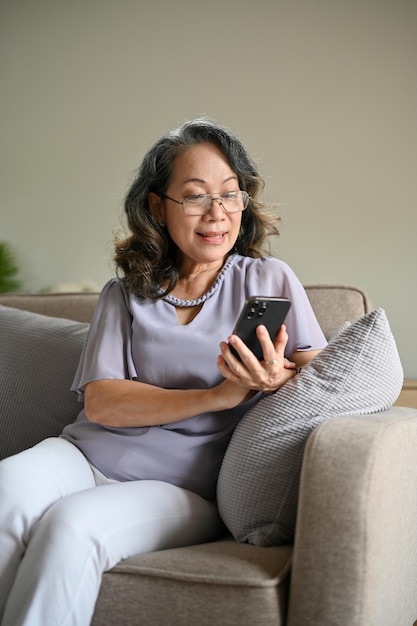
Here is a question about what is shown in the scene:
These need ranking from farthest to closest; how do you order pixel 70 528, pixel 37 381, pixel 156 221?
1. pixel 37 381
2. pixel 156 221
3. pixel 70 528

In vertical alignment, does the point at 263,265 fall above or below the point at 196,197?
below

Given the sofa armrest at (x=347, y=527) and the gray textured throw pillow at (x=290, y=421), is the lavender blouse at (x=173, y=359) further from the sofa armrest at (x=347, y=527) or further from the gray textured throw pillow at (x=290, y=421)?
the sofa armrest at (x=347, y=527)

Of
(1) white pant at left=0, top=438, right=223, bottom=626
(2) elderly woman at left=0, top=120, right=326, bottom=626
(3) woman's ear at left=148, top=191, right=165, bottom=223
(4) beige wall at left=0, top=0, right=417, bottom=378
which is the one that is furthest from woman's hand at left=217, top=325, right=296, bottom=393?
(4) beige wall at left=0, top=0, right=417, bottom=378

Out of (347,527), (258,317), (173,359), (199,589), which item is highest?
(258,317)

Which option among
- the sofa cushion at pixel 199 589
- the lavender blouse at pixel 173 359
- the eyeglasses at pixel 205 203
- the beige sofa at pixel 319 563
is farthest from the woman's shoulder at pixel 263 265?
the sofa cushion at pixel 199 589

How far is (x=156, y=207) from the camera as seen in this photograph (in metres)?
2.02

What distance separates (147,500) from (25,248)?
296 centimetres

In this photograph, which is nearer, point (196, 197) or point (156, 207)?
point (196, 197)

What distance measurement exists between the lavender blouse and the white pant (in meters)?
0.05

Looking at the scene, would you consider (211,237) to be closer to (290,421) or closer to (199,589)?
(290,421)

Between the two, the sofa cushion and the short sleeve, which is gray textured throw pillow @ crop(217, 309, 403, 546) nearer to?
the sofa cushion

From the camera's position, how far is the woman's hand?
159cm

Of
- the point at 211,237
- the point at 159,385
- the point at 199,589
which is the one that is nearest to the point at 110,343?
the point at 159,385

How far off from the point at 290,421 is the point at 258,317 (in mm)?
200
